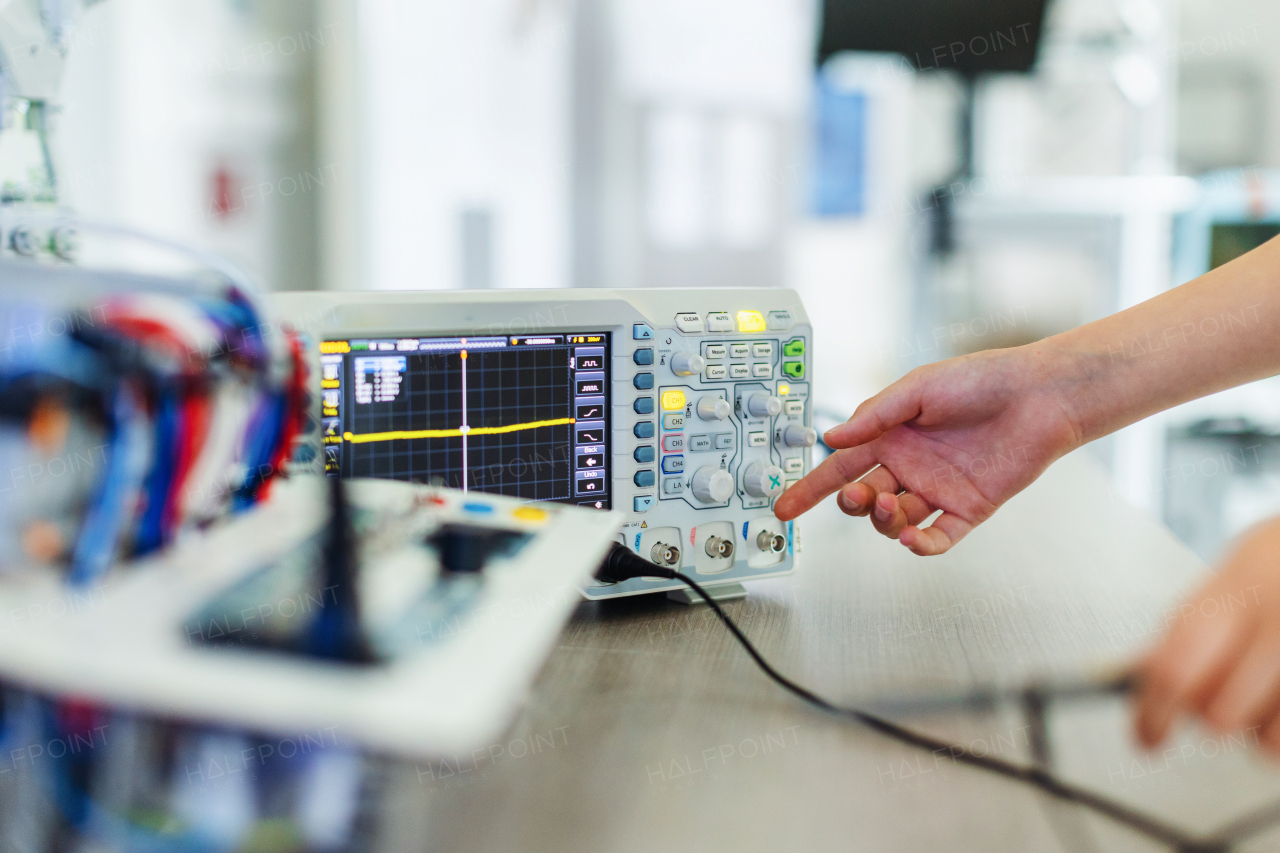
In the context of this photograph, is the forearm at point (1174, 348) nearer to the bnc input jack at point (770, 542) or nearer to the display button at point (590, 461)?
the bnc input jack at point (770, 542)

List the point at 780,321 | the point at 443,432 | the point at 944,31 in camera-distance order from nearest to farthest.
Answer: the point at 443,432 < the point at 780,321 < the point at 944,31

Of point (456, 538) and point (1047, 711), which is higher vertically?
point (456, 538)

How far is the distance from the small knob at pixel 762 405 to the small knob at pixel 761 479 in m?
0.04

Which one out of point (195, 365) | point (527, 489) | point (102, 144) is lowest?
point (527, 489)

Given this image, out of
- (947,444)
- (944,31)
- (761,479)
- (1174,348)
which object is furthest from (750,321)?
(944,31)

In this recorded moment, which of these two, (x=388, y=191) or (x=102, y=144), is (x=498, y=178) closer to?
(x=388, y=191)

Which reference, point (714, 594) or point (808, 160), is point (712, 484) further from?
point (808, 160)

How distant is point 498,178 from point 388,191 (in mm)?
366

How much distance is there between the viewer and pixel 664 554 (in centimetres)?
79

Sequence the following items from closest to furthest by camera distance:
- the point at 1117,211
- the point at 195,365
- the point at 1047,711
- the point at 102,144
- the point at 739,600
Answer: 1. the point at 195,365
2. the point at 1047,711
3. the point at 739,600
4. the point at 102,144
5. the point at 1117,211

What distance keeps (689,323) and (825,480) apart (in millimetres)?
198

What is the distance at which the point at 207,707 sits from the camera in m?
0.32

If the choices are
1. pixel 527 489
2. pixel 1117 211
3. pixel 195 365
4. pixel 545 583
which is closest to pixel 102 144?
pixel 527 489

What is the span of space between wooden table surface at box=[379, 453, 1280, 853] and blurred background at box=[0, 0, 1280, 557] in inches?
78.9
